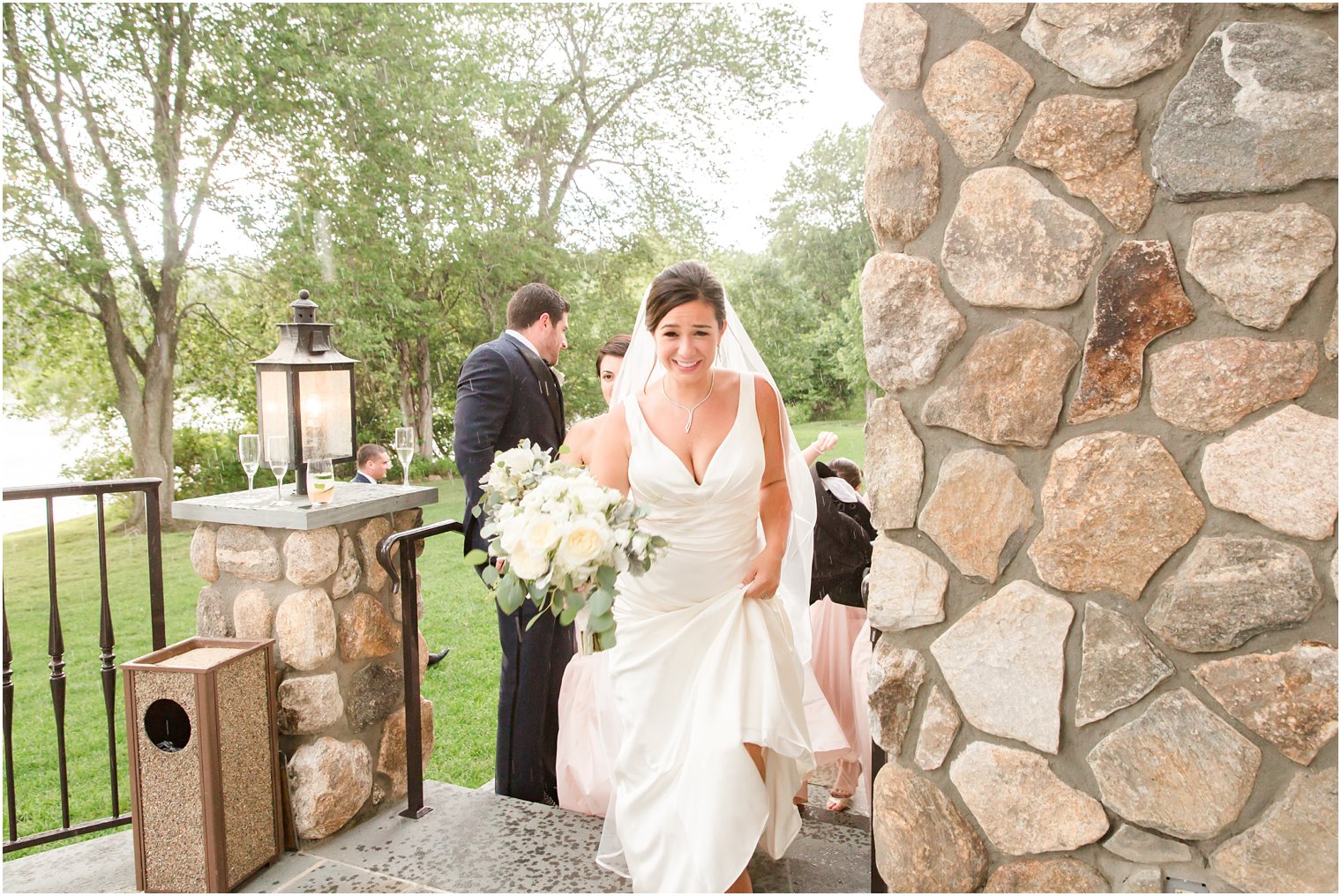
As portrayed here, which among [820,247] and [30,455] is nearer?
[820,247]

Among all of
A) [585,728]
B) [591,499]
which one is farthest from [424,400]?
[591,499]

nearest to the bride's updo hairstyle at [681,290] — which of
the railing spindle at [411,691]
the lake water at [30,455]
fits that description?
the railing spindle at [411,691]

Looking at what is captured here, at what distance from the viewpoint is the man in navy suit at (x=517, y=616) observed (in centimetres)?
285

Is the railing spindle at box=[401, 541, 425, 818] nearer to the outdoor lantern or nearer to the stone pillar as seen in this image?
the stone pillar

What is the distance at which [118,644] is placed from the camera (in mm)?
6508

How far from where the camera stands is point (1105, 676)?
1.49 metres

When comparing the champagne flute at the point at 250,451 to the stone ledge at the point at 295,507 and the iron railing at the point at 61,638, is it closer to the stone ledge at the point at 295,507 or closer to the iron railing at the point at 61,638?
the stone ledge at the point at 295,507

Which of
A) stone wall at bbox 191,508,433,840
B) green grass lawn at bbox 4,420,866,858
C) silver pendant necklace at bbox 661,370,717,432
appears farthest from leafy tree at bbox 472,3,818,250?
silver pendant necklace at bbox 661,370,717,432

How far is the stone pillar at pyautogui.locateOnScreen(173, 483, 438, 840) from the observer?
2367 millimetres

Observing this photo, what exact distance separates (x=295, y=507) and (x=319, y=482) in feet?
0.54

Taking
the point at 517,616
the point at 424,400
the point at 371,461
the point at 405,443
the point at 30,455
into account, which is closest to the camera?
the point at 517,616

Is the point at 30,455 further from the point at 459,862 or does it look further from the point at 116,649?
the point at 459,862

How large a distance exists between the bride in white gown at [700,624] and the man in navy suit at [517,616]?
0.65m

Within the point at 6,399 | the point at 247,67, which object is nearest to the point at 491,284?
the point at 247,67
